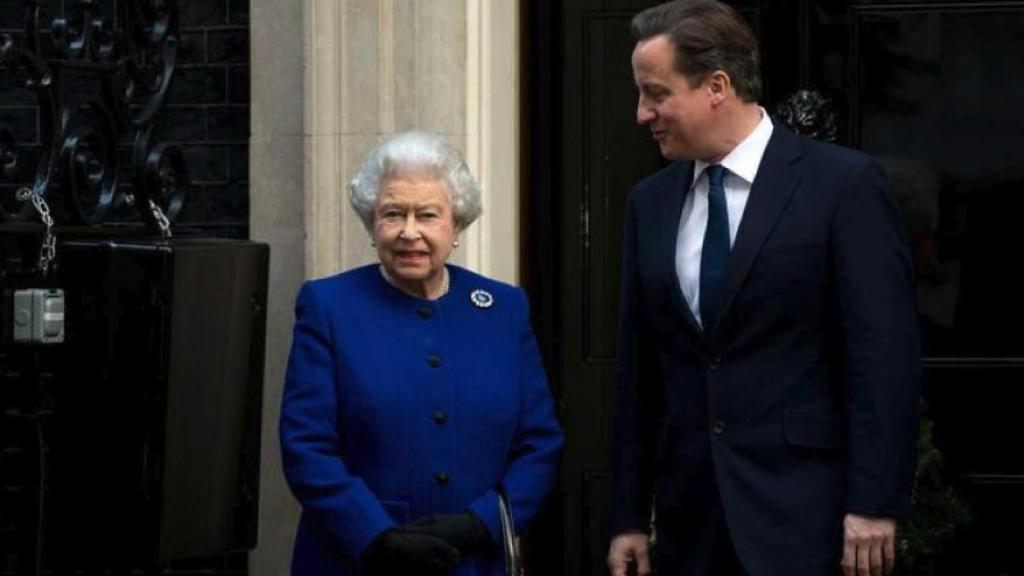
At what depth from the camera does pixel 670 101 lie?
5.34 meters

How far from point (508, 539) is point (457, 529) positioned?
0.12 metres

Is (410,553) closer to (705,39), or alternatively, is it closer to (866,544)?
(866,544)

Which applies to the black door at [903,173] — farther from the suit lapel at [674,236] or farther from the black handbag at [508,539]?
the suit lapel at [674,236]

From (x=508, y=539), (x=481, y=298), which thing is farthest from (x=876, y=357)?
(x=481, y=298)

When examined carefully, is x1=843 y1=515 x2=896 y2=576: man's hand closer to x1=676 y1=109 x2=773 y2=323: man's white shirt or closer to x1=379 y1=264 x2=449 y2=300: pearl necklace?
x1=676 y1=109 x2=773 y2=323: man's white shirt

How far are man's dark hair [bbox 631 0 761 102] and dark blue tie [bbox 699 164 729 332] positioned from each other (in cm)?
25

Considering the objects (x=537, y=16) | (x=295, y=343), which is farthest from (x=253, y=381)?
(x=537, y=16)

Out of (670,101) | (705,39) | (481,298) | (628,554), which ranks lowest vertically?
(628,554)

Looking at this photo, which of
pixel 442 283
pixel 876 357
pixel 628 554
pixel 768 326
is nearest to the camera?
pixel 876 357

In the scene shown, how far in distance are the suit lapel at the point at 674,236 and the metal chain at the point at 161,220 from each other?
7.11 ft

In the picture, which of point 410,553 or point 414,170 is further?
point 414,170

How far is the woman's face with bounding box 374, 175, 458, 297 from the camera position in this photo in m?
5.61

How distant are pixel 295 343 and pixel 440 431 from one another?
384 millimetres

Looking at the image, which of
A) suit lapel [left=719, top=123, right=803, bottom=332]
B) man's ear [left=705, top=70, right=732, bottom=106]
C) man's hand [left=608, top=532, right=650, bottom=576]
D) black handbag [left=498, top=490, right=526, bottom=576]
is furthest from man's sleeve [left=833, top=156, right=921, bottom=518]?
black handbag [left=498, top=490, right=526, bottom=576]
